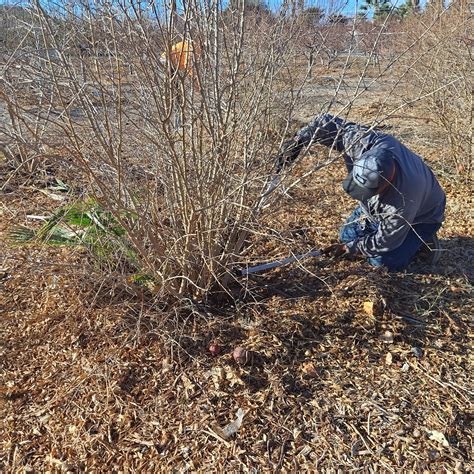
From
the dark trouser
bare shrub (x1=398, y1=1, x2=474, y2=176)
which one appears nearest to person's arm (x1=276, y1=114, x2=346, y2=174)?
the dark trouser

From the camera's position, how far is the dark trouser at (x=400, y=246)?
9.63ft

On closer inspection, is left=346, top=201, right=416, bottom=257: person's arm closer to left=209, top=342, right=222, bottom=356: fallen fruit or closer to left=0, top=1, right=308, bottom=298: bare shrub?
left=0, top=1, right=308, bottom=298: bare shrub

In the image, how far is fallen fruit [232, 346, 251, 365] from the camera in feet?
6.99

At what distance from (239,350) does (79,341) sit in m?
0.82

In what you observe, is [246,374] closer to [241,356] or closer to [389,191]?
[241,356]

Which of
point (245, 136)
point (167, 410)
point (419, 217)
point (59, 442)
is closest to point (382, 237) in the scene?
point (419, 217)

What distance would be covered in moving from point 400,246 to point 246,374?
4.72 ft

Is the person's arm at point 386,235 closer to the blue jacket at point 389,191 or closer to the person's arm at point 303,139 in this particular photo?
the blue jacket at point 389,191

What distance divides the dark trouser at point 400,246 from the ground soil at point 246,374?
13cm

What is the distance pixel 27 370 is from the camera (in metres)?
2.27

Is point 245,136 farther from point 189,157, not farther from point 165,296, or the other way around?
point 165,296

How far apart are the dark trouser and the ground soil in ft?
0.43

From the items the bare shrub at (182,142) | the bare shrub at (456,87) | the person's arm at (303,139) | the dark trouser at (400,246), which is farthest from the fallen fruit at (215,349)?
the bare shrub at (456,87)

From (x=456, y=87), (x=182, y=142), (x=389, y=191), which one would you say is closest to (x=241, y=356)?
(x=182, y=142)
